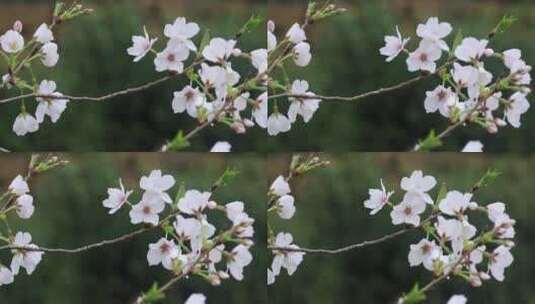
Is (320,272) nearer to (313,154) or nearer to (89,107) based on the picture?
(313,154)

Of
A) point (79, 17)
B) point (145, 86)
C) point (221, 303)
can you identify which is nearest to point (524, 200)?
point (221, 303)

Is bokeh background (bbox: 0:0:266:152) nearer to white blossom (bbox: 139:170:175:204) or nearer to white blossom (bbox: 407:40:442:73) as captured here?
white blossom (bbox: 139:170:175:204)

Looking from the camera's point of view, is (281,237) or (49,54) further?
(281,237)

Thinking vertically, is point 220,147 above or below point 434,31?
below

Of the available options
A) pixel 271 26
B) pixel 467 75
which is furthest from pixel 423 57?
pixel 271 26

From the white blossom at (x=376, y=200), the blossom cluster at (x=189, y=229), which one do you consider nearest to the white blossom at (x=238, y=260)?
the blossom cluster at (x=189, y=229)

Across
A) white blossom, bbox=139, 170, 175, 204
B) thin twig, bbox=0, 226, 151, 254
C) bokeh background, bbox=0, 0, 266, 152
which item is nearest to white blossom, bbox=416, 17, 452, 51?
bokeh background, bbox=0, 0, 266, 152

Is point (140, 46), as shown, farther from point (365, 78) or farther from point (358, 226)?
point (358, 226)
